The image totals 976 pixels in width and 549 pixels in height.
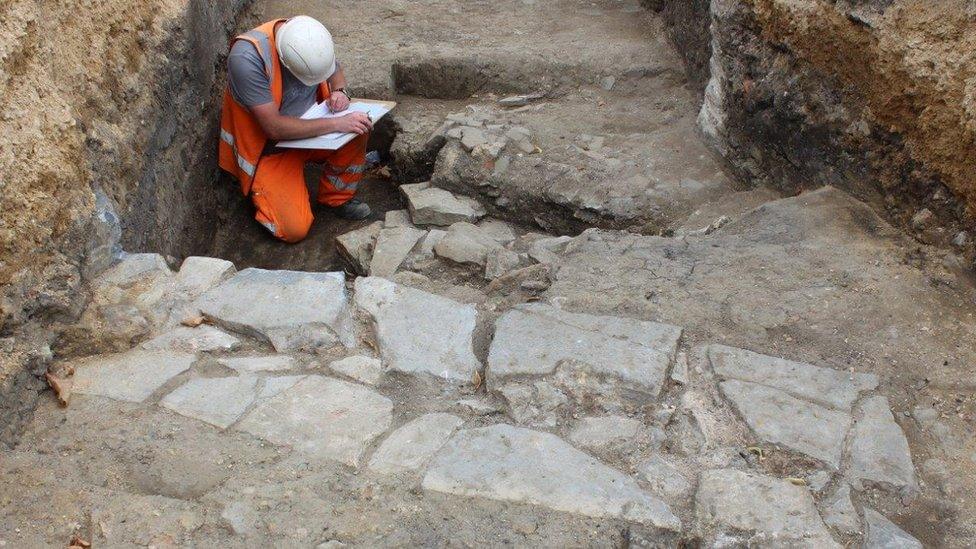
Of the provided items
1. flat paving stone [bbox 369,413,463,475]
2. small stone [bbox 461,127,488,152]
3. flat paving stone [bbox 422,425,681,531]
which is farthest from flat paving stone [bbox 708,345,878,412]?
small stone [bbox 461,127,488,152]

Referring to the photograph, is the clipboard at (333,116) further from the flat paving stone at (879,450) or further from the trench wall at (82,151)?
the flat paving stone at (879,450)

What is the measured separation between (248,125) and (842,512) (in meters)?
3.50

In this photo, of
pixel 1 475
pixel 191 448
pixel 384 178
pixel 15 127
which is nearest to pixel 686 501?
pixel 191 448

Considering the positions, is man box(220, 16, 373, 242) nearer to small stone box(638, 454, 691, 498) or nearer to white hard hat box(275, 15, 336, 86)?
white hard hat box(275, 15, 336, 86)

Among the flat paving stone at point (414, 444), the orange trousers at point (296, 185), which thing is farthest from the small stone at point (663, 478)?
the orange trousers at point (296, 185)

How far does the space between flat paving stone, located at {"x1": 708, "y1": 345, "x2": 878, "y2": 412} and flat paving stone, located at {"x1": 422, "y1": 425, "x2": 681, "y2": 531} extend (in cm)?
57

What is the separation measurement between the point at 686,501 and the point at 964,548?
0.65 meters

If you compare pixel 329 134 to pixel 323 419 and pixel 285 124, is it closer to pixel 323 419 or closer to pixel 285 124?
pixel 285 124

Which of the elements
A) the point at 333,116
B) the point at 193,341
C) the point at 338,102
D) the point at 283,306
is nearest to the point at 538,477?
the point at 283,306

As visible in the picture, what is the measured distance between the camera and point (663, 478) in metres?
2.13

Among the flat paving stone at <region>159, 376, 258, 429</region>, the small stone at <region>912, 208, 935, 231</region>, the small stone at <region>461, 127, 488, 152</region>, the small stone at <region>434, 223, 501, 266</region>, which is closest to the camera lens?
the flat paving stone at <region>159, 376, 258, 429</region>

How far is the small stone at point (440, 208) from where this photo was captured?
13.9 feet

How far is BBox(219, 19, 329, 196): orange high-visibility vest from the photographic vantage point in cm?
419

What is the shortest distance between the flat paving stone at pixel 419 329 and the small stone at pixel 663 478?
62cm
